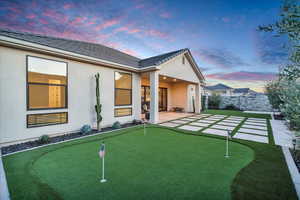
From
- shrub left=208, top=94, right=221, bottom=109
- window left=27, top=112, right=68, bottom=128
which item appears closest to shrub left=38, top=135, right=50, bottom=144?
window left=27, top=112, right=68, bottom=128

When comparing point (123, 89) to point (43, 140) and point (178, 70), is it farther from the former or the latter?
point (178, 70)

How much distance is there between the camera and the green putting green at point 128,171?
2006mm

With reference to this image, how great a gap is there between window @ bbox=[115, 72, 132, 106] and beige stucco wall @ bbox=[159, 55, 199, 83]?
7.39 feet

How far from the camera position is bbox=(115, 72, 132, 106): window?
23.7 ft

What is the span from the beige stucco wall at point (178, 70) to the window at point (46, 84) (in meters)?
5.45

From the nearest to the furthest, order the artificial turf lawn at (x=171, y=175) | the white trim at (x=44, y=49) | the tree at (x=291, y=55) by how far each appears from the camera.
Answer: the tree at (x=291, y=55), the artificial turf lawn at (x=171, y=175), the white trim at (x=44, y=49)

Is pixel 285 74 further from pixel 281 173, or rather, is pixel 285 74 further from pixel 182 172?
pixel 182 172

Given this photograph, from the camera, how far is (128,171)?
8.68 feet

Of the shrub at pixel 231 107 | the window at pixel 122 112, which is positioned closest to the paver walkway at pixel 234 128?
the window at pixel 122 112

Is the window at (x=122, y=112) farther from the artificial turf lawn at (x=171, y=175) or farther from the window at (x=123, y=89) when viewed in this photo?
the artificial turf lawn at (x=171, y=175)

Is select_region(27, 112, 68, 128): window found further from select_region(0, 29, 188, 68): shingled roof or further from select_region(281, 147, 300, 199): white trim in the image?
select_region(281, 147, 300, 199): white trim

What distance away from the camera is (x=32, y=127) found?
14.8ft

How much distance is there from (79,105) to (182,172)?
5.21 m

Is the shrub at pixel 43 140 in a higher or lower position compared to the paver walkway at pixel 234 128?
higher
